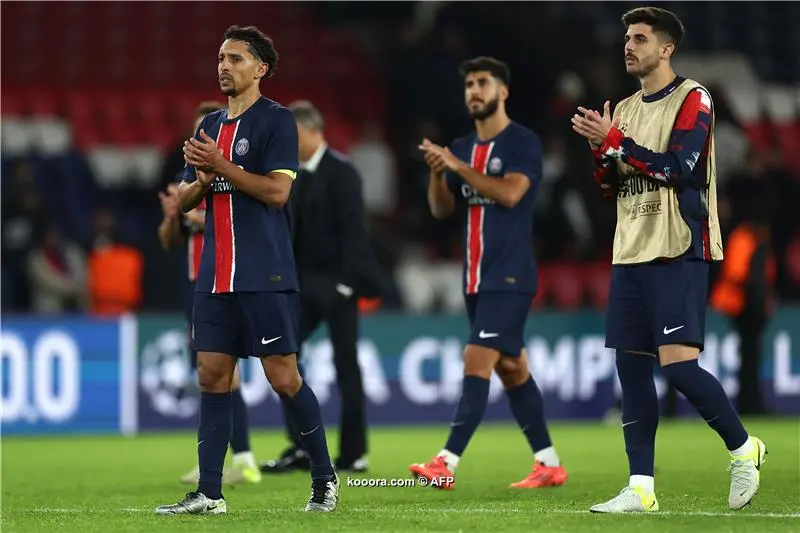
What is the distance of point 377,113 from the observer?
19.2 meters

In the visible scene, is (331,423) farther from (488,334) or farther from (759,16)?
(759,16)

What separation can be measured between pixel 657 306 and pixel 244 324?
1.81 meters

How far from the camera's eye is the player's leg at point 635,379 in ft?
21.7

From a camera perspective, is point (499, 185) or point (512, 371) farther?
point (512, 371)

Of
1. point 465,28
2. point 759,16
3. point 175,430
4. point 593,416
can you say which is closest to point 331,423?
point 175,430

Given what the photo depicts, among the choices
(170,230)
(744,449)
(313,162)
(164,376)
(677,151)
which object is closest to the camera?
(677,151)

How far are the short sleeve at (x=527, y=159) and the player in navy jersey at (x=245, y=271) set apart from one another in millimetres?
1901

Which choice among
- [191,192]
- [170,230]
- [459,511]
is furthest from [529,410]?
[191,192]

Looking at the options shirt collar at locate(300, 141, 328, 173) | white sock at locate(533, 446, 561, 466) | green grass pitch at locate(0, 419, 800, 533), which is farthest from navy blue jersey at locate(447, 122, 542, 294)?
shirt collar at locate(300, 141, 328, 173)

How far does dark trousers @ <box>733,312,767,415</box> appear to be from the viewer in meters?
14.2

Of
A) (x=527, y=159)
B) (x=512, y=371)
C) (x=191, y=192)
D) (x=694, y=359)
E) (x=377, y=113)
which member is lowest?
(x=512, y=371)

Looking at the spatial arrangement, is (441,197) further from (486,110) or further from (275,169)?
(275,169)

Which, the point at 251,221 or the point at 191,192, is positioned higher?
the point at 191,192

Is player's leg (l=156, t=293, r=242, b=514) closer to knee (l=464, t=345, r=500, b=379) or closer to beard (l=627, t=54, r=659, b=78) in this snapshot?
knee (l=464, t=345, r=500, b=379)
